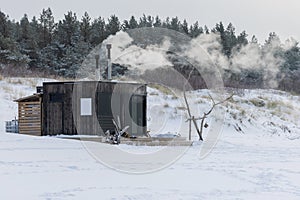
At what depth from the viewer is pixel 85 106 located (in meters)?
16.8

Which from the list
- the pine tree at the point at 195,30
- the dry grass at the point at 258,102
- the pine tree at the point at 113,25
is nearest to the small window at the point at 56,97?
the dry grass at the point at 258,102

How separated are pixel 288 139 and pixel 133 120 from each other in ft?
23.7

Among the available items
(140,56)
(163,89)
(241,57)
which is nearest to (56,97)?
(163,89)

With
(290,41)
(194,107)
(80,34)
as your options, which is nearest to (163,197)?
(194,107)

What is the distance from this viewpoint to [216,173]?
9.48 m

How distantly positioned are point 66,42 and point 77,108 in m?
26.3

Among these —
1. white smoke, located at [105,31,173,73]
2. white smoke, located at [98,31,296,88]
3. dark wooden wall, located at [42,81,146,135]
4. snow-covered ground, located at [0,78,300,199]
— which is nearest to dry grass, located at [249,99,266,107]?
white smoke, located at [98,31,296,88]

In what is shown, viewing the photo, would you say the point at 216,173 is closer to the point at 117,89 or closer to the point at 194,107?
the point at 117,89

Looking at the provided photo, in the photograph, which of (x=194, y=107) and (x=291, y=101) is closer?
(x=194, y=107)

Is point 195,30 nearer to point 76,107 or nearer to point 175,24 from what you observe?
point 175,24

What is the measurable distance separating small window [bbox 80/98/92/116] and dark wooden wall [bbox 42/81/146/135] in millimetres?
115

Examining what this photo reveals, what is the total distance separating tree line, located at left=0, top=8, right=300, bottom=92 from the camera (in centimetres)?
3650

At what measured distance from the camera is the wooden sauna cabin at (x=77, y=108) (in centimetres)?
1661

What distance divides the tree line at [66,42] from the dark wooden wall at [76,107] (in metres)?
16.9
